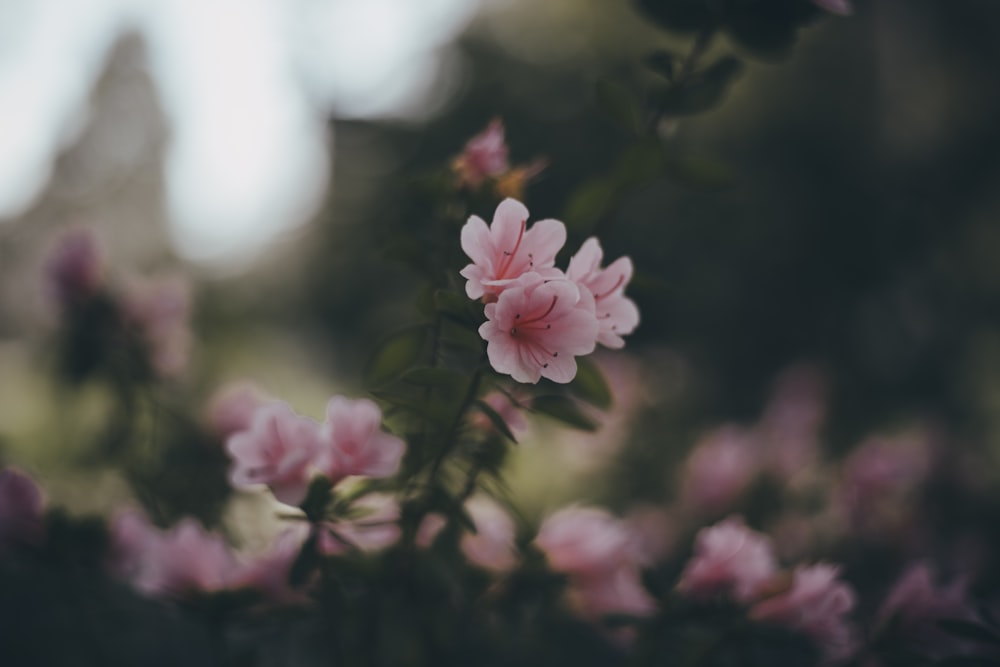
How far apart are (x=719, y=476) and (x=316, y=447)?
1368mm

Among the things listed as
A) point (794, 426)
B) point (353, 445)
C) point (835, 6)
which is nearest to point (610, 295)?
point (353, 445)

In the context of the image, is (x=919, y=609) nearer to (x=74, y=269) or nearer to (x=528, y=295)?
(x=528, y=295)

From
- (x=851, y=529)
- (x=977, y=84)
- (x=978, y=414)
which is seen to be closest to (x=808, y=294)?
(x=978, y=414)

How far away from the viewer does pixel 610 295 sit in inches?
32.9

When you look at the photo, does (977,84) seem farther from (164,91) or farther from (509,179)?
(164,91)

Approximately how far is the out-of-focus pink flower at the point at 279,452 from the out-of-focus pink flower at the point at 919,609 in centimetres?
82

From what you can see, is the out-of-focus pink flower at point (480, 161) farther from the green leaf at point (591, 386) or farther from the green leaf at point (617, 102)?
the green leaf at point (591, 386)

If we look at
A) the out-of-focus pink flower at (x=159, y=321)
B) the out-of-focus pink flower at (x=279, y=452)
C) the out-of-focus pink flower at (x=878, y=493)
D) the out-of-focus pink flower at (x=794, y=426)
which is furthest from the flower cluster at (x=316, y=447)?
the out-of-focus pink flower at (x=794, y=426)

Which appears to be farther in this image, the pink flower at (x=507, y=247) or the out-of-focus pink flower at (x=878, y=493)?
the out-of-focus pink flower at (x=878, y=493)

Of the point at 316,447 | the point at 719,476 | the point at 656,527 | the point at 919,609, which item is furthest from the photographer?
the point at 656,527

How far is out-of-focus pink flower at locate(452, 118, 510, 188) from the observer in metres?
0.90

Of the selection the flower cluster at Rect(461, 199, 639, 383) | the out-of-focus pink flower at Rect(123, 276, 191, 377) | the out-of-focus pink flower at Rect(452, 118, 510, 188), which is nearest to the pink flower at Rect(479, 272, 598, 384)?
the flower cluster at Rect(461, 199, 639, 383)

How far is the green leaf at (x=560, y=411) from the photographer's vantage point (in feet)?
2.86

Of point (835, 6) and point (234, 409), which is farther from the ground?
point (835, 6)
